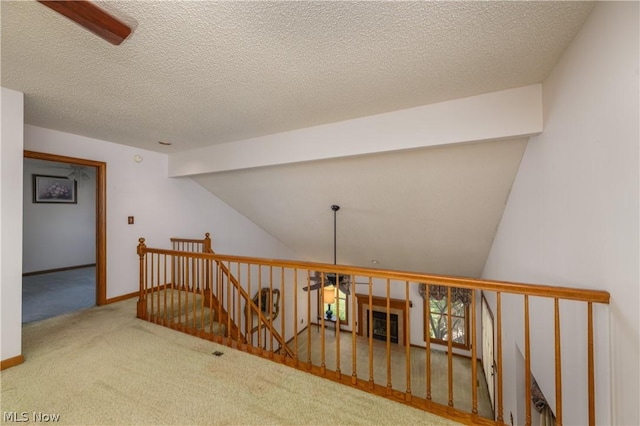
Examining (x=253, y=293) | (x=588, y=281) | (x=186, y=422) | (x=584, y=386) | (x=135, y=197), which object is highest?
(x=135, y=197)

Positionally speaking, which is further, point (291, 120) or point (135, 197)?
point (135, 197)

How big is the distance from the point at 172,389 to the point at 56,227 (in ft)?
21.9

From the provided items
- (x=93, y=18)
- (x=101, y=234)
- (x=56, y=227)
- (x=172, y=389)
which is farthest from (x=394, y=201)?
(x=56, y=227)

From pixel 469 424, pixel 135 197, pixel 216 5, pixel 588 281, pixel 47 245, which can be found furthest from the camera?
pixel 47 245

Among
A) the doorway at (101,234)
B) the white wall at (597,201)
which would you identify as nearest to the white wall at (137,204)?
the doorway at (101,234)

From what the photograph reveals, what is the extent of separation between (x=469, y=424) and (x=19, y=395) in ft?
9.97

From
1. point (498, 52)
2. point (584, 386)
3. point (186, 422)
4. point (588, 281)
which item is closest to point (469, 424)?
point (584, 386)

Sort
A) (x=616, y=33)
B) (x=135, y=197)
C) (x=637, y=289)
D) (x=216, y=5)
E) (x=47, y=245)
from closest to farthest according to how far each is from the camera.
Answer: (x=637, y=289) → (x=616, y=33) → (x=216, y=5) → (x=135, y=197) → (x=47, y=245)

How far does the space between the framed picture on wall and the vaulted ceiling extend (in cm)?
384

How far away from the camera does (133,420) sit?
1695 mm

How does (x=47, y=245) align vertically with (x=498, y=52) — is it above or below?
below

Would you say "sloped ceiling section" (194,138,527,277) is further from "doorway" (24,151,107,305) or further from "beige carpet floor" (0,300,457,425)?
"beige carpet floor" (0,300,457,425)

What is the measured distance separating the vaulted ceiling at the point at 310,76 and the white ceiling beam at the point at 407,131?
11 cm

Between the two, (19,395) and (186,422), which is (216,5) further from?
(19,395)
